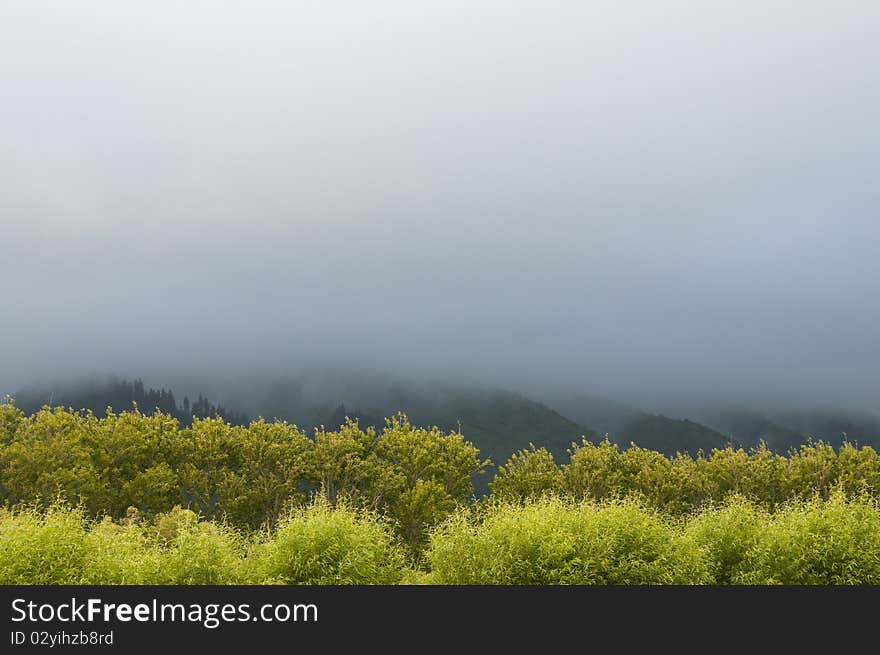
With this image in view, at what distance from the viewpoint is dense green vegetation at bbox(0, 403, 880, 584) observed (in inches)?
960

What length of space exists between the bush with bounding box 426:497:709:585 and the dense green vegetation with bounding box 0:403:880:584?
0.07m

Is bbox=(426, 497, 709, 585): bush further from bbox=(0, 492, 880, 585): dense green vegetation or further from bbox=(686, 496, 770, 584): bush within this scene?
bbox=(686, 496, 770, 584): bush

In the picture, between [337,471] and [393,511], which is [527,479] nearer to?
[393,511]

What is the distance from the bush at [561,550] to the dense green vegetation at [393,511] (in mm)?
66

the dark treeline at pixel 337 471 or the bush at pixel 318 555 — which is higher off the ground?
the bush at pixel 318 555

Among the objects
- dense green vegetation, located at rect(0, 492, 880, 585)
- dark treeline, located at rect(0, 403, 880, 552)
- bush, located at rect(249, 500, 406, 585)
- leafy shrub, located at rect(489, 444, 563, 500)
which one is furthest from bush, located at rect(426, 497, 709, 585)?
leafy shrub, located at rect(489, 444, 563, 500)

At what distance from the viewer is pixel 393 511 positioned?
5278 cm

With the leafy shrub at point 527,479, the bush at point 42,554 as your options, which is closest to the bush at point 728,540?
the bush at point 42,554

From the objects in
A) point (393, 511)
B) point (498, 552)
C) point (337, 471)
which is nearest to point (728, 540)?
point (498, 552)

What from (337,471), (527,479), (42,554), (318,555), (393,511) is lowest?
(393,511)

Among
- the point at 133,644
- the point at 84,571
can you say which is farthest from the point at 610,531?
the point at 84,571

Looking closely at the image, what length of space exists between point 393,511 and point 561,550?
Answer: 98.5 feet

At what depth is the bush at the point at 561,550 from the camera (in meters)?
24.5

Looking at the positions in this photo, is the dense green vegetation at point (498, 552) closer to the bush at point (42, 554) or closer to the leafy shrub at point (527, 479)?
the bush at point (42, 554)
